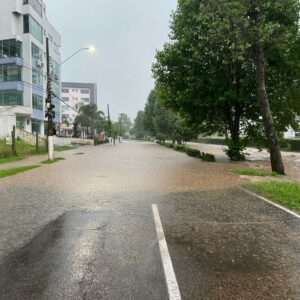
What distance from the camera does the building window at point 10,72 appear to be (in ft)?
160

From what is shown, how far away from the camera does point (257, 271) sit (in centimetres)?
470

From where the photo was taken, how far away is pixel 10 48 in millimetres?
48781

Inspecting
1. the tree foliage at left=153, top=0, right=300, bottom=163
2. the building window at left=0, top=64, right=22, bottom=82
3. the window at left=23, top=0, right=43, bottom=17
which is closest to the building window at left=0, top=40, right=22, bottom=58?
the building window at left=0, top=64, right=22, bottom=82

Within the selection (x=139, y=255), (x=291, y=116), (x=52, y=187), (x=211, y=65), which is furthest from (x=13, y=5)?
(x=139, y=255)

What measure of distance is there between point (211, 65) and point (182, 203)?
53.8 ft

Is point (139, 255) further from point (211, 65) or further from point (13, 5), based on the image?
point (13, 5)

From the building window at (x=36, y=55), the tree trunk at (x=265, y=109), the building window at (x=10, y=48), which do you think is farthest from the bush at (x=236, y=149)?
the building window at (x=36, y=55)

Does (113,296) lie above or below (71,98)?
below

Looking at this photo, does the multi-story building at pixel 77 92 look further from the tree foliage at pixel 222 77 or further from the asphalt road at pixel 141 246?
the asphalt road at pixel 141 246

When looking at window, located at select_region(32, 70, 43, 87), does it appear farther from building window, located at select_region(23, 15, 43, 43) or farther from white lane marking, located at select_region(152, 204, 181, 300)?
white lane marking, located at select_region(152, 204, 181, 300)

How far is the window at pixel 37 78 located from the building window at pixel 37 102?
2033mm

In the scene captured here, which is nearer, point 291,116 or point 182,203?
point 182,203

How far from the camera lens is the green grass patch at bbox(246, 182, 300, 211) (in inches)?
368

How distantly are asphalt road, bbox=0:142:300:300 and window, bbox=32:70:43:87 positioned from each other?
44.4m
